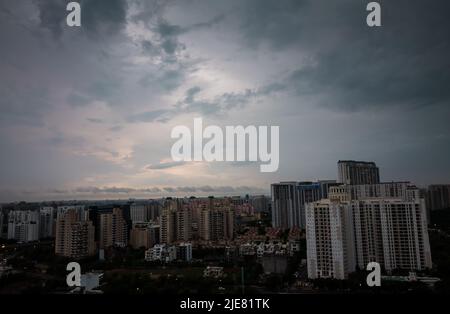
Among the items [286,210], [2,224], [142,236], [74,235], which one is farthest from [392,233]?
[2,224]

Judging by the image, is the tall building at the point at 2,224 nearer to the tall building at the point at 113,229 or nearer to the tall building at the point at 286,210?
the tall building at the point at 113,229

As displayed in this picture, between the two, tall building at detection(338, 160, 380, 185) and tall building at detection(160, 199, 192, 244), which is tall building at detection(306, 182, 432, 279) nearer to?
tall building at detection(338, 160, 380, 185)

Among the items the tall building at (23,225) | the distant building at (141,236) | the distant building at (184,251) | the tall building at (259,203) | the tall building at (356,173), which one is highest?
A: the tall building at (356,173)

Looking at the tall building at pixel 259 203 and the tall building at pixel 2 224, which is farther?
the tall building at pixel 259 203

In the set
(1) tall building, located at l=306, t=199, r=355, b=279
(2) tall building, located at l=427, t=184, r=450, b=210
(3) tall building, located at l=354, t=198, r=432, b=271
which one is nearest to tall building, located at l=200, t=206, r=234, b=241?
(1) tall building, located at l=306, t=199, r=355, b=279

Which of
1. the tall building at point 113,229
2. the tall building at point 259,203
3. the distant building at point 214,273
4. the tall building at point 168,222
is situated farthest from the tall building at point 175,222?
the distant building at point 214,273
